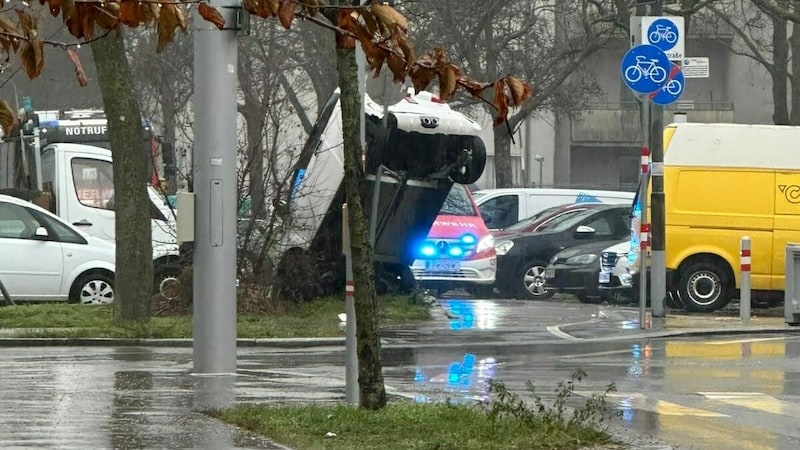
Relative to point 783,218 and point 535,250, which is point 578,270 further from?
point 783,218

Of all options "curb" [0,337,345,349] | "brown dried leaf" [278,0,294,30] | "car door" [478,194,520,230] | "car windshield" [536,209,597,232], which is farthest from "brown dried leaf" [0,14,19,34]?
"car door" [478,194,520,230]

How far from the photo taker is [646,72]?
18.4m

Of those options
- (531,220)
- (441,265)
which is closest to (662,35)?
(441,265)

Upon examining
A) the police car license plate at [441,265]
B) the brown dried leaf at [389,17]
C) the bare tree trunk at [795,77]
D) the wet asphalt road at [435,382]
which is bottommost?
the wet asphalt road at [435,382]

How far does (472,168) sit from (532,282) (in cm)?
471

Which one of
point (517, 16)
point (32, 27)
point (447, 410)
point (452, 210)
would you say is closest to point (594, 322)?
point (452, 210)

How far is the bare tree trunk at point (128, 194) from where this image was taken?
17.1 metres

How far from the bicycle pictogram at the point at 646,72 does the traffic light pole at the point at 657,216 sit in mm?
675

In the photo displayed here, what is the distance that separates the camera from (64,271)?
818 inches

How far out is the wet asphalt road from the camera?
9484 millimetres

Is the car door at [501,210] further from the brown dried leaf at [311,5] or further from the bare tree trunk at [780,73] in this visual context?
the brown dried leaf at [311,5]

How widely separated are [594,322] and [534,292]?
19.2ft

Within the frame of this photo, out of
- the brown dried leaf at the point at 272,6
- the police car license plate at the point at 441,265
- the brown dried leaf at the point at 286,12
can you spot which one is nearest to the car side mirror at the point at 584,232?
the police car license plate at the point at 441,265

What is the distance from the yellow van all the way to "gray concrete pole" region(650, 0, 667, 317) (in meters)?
2.86
